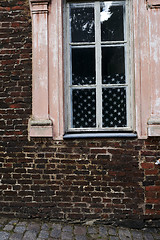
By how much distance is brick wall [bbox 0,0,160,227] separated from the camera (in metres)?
3.18

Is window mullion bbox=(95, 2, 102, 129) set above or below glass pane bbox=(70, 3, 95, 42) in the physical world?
below

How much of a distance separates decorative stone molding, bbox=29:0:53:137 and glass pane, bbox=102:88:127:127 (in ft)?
3.01

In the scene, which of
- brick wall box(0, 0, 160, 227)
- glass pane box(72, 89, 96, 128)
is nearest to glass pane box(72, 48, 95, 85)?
glass pane box(72, 89, 96, 128)

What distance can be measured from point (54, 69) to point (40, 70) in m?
0.22

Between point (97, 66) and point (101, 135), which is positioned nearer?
point (101, 135)

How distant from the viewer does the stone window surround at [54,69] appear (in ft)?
10.5

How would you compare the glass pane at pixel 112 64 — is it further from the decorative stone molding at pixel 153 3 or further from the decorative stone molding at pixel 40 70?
the decorative stone molding at pixel 40 70

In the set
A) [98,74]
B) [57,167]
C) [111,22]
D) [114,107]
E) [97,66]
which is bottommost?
[57,167]

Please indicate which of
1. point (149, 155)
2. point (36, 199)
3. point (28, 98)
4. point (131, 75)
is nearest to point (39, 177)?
point (36, 199)

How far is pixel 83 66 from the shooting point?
3.42 m

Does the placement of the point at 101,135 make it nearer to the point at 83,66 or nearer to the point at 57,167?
the point at 57,167

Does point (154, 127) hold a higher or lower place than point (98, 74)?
lower

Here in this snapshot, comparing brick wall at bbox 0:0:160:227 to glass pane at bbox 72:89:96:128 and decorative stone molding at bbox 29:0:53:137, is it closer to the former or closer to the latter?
decorative stone molding at bbox 29:0:53:137

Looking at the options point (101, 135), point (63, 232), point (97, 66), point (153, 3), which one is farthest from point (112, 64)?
point (63, 232)
